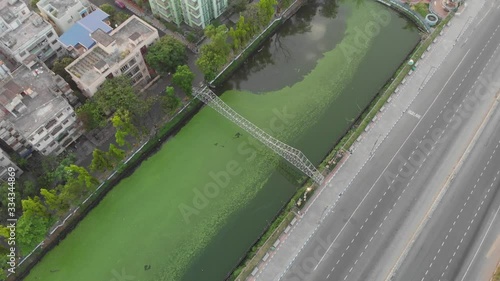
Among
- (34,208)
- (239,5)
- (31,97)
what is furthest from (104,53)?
(239,5)

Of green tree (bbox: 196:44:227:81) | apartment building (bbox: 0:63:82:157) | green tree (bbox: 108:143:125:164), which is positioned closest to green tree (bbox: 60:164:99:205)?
green tree (bbox: 108:143:125:164)

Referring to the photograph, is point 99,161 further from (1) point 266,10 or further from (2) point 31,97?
(1) point 266,10

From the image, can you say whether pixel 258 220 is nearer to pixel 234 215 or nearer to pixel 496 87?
pixel 234 215

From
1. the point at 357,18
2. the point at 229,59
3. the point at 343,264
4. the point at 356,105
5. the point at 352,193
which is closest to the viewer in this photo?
the point at 343,264

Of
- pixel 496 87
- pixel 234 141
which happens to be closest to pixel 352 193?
pixel 234 141

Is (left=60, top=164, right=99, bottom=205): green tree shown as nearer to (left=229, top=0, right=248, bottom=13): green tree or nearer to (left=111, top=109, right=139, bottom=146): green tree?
A: (left=111, top=109, right=139, bottom=146): green tree

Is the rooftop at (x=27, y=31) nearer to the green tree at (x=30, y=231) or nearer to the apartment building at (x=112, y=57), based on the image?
the apartment building at (x=112, y=57)
